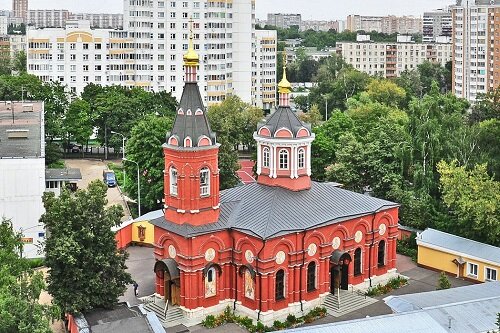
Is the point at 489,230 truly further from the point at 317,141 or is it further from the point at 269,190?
the point at 317,141

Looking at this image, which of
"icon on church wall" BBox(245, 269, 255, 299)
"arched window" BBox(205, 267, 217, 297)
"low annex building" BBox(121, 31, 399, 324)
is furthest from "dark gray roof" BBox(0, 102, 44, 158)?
"icon on church wall" BBox(245, 269, 255, 299)

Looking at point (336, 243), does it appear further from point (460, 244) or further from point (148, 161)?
point (148, 161)

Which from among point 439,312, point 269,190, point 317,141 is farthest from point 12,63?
point 439,312

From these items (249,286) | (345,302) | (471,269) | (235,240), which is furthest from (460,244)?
(235,240)

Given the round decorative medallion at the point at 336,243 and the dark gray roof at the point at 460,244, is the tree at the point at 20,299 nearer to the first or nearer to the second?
the round decorative medallion at the point at 336,243

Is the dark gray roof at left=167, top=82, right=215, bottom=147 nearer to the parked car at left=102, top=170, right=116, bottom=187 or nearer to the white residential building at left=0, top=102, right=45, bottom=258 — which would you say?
the white residential building at left=0, top=102, right=45, bottom=258
